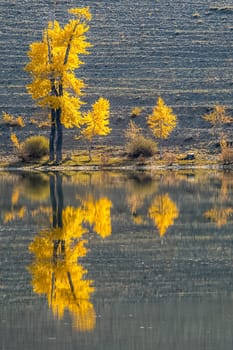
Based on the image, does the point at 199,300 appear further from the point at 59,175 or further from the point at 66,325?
the point at 59,175

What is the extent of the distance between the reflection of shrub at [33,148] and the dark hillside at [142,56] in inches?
175

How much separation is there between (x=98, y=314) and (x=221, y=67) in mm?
67200

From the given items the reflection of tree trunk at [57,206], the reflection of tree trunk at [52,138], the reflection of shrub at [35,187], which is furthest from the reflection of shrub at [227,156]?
the reflection of shrub at [35,187]

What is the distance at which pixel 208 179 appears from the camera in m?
50.4

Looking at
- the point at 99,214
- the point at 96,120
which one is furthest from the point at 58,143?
the point at 99,214

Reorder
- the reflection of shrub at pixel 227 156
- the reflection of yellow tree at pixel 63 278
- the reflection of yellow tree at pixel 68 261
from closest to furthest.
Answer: the reflection of yellow tree at pixel 63 278 < the reflection of yellow tree at pixel 68 261 < the reflection of shrub at pixel 227 156

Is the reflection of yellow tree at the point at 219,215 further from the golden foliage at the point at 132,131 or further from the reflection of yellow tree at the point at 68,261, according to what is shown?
the golden foliage at the point at 132,131

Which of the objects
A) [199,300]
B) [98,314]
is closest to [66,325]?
[98,314]

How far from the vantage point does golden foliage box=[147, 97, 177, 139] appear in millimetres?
66062

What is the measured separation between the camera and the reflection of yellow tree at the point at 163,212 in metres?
30.0

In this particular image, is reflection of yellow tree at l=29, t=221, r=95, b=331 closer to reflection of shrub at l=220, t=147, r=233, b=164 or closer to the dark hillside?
reflection of shrub at l=220, t=147, r=233, b=164

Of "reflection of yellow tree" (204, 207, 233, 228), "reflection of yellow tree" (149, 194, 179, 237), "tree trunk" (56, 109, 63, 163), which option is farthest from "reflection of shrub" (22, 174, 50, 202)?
"tree trunk" (56, 109, 63, 163)

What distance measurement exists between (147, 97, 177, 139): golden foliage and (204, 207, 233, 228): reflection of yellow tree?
3217 cm

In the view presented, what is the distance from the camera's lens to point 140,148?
64.1 metres
